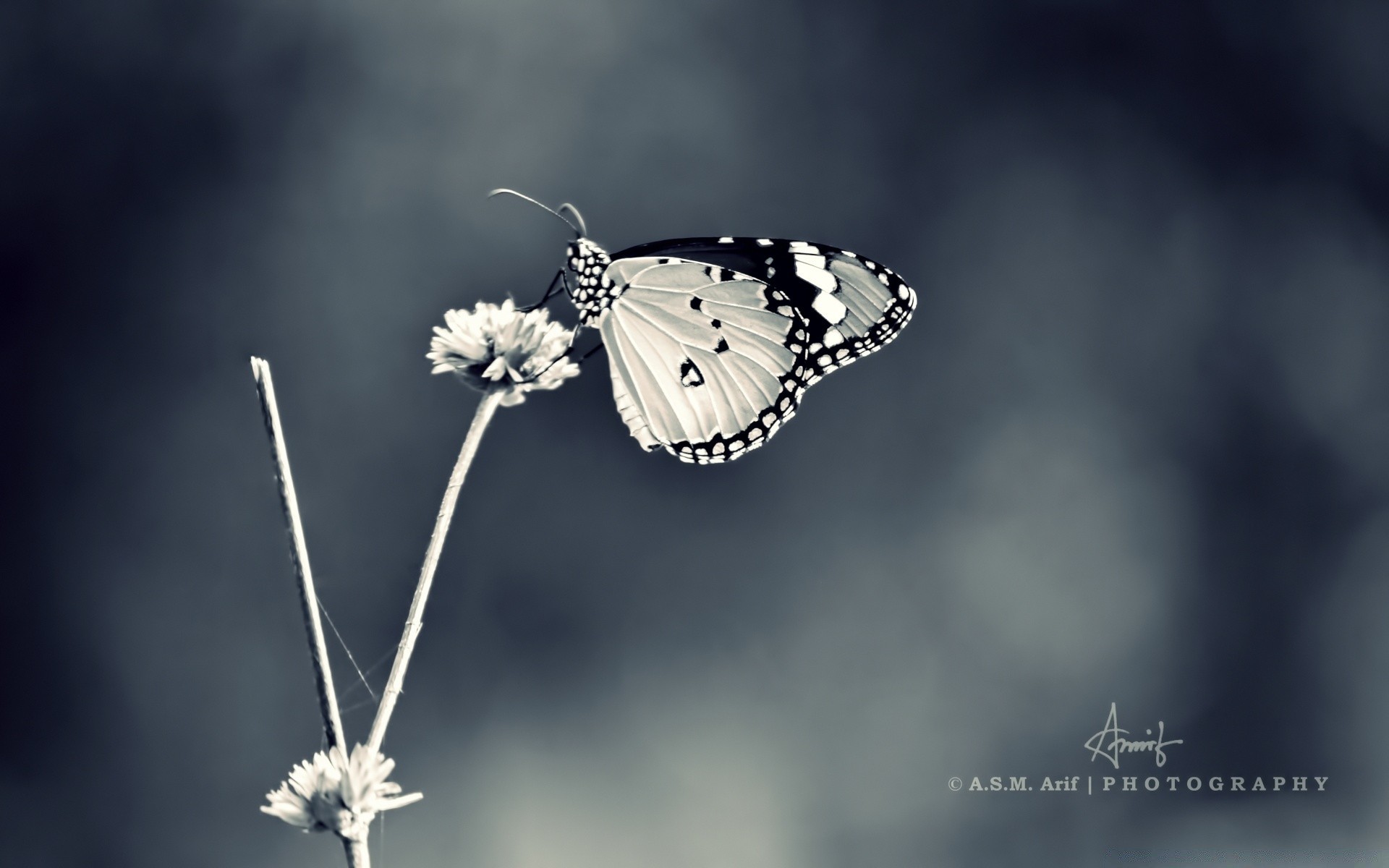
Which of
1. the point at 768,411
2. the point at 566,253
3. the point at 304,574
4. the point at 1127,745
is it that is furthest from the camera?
the point at 1127,745

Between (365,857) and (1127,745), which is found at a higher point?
(1127,745)

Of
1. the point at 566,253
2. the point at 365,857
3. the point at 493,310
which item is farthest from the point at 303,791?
the point at 566,253

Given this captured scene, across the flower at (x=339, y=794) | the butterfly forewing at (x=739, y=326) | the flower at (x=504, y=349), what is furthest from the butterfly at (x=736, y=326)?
the flower at (x=339, y=794)

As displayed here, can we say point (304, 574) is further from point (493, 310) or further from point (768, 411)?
point (768, 411)

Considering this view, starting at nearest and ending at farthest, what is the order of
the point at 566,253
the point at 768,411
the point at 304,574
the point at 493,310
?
1. the point at 304,574
2. the point at 493,310
3. the point at 566,253
4. the point at 768,411

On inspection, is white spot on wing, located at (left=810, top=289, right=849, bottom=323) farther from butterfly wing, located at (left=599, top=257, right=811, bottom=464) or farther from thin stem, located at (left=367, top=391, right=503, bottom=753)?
thin stem, located at (left=367, top=391, right=503, bottom=753)

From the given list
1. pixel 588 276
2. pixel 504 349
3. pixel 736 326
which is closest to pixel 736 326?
pixel 736 326

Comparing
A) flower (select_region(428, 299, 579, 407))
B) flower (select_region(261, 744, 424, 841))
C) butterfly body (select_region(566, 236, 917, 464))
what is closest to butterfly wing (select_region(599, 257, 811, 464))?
butterfly body (select_region(566, 236, 917, 464))

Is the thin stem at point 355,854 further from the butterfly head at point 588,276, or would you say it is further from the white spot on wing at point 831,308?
the white spot on wing at point 831,308
